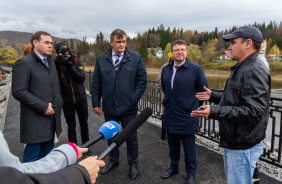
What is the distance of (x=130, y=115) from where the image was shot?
10.8 feet

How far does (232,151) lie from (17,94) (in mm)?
2824

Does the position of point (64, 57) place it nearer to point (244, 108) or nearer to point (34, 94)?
point (34, 94)

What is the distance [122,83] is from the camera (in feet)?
10.3

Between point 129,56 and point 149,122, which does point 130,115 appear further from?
point 149,122

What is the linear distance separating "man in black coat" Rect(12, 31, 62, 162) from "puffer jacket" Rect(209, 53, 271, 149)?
92.4 inches

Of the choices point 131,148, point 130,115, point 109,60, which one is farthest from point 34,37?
point 131,148

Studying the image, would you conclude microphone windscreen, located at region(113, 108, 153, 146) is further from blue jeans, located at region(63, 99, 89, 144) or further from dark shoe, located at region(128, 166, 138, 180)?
blue jeans, located at region(63, 99, 89, 144)

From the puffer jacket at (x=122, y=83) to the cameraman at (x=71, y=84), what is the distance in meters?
0.65

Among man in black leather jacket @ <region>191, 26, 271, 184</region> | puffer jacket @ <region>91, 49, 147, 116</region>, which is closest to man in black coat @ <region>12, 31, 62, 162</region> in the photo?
puffer jacket @ <region>91, 49, 147, 116</region>

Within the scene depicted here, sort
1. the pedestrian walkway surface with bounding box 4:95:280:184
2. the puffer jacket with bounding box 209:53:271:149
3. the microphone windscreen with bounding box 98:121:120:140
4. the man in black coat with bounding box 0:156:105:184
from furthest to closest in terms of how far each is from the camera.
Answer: the pedestrian walkway surface with bounding box 4:95:280:184 < the puffer jacket with bounding box 209:53:271:149 < the microphone windscreen with bounding box 98:121:120:140 < the man in black coat with bounding box 0:156:105:184

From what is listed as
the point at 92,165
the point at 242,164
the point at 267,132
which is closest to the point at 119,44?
the point at 92,165

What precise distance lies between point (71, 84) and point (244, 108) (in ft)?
10.3

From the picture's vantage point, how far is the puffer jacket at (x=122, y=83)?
3146mm

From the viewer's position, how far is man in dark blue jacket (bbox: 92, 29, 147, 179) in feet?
10.3
